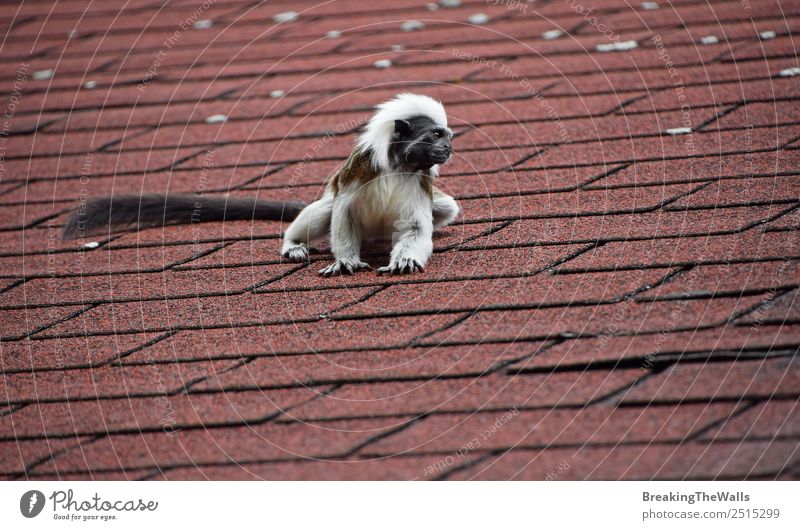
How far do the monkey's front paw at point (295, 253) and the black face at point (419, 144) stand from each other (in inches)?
20.2

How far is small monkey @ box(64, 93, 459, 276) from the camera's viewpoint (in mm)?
3729

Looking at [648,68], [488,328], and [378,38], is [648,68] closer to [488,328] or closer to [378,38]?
[378,38]

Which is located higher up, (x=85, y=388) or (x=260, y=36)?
(x=260, y=36)

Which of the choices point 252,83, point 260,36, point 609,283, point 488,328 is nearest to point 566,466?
point 488,328

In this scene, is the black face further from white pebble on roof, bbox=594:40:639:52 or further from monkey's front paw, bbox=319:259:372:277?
white pebble on roof, bbox=594:40:639:52

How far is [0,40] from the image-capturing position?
21.5ft

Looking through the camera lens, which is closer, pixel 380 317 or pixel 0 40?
pixel 380 317

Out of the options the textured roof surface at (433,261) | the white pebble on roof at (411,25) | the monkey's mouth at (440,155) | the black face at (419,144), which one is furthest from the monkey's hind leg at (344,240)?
the white pebble on roof at (411,25)

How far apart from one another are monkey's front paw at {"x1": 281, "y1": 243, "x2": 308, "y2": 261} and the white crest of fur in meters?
0.46

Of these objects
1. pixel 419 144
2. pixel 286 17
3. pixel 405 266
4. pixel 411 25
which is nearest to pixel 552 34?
pixel 411 25

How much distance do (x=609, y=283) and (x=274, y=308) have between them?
116cm

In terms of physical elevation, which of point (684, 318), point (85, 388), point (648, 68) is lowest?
point (85, 388)

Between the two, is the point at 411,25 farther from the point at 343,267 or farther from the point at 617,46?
the point at 343,267

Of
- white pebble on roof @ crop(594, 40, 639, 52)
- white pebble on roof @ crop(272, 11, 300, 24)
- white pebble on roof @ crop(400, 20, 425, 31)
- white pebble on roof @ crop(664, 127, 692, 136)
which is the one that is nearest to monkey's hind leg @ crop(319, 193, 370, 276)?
white pebble on roof @ crop(664, 127, 692, 136)
